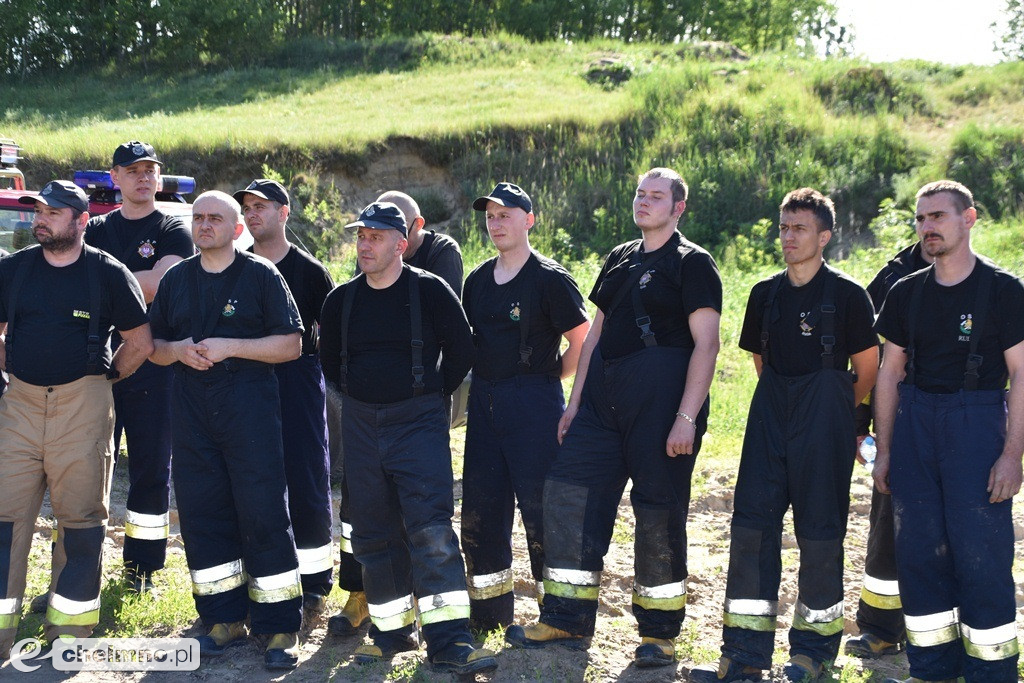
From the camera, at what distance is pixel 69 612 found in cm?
→ 534

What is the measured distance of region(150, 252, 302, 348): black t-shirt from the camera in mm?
5242

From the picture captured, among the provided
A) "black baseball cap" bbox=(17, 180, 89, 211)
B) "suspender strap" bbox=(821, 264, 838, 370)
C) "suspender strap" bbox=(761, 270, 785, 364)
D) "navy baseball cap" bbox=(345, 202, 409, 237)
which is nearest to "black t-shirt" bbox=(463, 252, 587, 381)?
"navy baseball cap" bbox=(345, 202, 409, 237)

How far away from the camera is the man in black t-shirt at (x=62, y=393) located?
17.2ft

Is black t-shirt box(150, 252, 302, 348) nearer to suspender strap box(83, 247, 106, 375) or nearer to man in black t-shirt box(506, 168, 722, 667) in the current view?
suspender strap box(83, 247, 106, 375)

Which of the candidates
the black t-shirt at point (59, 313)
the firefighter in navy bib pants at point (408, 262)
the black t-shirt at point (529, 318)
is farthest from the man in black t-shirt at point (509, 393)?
the black t-shirt at point (59, 313)

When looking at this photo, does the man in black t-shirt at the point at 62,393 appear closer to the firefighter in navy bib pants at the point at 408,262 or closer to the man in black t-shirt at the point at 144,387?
the man in black t-shirt at the point at 144,387

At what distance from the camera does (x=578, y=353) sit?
5.53 metres

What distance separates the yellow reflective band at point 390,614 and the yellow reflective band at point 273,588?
43 cm

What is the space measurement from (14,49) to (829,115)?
2709 centimetres

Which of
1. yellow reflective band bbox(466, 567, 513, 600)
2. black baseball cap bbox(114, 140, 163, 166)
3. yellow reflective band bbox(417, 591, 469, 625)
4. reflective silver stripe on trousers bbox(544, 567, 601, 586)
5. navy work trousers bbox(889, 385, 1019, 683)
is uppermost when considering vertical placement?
black baseball cap bbox(114, 140, 163, 166)

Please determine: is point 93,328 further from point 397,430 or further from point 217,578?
point 397,430

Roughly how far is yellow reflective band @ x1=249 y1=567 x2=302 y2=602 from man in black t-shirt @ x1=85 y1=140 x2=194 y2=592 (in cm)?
114

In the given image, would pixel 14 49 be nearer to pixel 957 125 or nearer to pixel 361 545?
pixel 957 125

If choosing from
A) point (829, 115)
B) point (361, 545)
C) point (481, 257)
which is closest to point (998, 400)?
point (361, 545)
